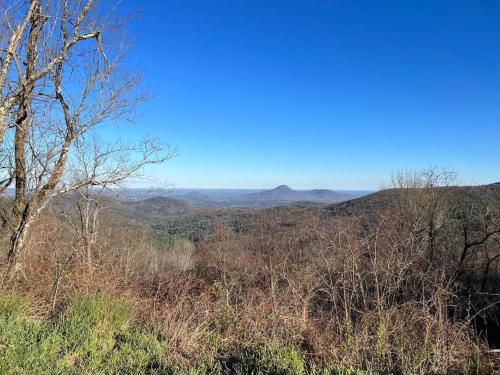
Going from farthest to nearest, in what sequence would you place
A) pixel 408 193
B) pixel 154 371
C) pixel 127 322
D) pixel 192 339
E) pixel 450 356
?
1. pixel 408 193
2. pixel 127 322
3. pixel 192 339
4. pixel 450 356
5. pixel 154 371

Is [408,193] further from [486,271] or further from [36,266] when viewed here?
[36,266]

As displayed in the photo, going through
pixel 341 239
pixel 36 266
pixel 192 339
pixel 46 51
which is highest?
pixel 46 51

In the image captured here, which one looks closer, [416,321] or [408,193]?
[416,321]

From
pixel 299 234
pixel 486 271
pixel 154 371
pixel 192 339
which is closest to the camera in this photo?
pixel 154 371

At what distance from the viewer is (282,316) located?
579cm

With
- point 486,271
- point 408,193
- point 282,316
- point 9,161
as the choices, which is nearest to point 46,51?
point 9,161

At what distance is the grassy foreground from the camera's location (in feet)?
12.9

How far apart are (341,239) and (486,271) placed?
619 inches

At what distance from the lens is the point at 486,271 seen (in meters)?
18.9

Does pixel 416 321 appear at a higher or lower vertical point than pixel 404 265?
lower

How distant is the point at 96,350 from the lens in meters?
4.49

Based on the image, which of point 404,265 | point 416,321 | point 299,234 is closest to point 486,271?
point 299,234

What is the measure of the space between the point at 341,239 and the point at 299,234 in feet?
27.6

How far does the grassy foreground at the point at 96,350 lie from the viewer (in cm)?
395
